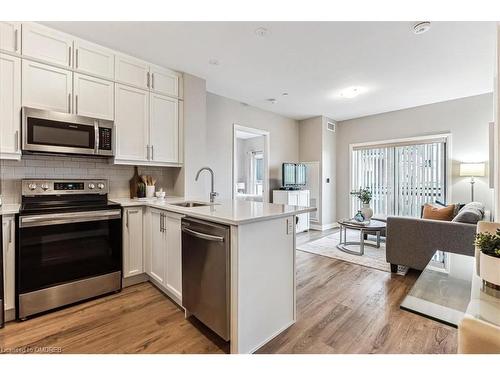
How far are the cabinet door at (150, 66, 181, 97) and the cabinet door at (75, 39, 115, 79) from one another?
18.2 inches

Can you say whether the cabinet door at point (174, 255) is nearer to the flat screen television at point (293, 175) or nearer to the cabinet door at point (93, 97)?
the cabinet door at point (93, 97)

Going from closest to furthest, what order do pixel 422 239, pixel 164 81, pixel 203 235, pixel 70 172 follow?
pixel 203 235, pixel 70 172, pixel 422 239, pixel 164 81

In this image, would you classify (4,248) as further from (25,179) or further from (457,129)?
(457,129)

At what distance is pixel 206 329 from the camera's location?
1894 mm

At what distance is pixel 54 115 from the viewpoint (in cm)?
→ 228

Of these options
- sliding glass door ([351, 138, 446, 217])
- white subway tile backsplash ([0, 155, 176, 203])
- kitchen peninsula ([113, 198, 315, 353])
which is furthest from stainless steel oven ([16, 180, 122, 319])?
sliding glass door ([351, 138, 446, 217])

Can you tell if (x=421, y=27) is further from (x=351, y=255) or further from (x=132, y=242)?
(x=132, y=242)

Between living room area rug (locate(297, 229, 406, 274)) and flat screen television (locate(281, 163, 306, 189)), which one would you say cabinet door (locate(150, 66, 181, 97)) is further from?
living room area rug (locate(297, 229, 406, 274))

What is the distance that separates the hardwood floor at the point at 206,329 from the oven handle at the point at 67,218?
2.64 feet

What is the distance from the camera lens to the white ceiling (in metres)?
2.32

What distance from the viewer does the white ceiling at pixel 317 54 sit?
2320 millimetres

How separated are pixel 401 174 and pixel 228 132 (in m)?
3.88

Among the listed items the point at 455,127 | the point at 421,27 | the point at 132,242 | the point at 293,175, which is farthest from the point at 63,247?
the point at 455,127
